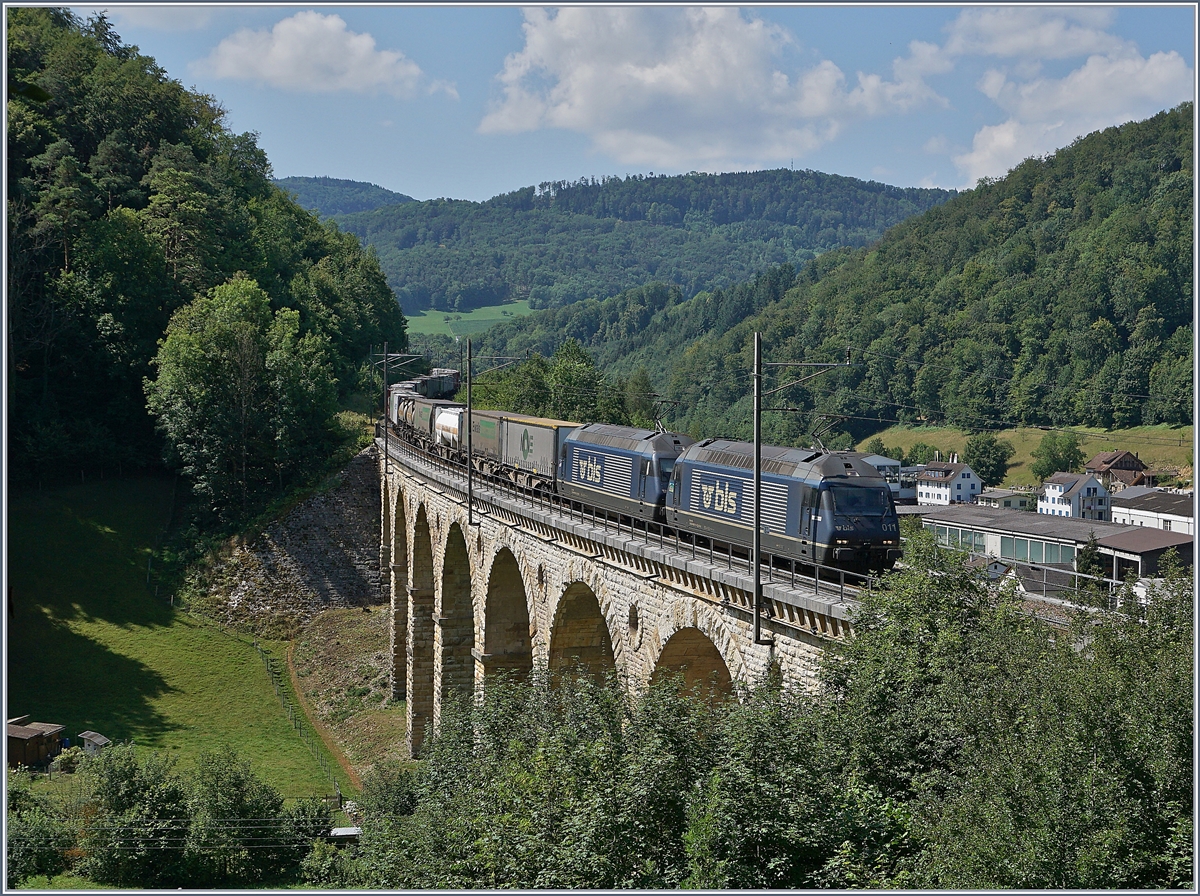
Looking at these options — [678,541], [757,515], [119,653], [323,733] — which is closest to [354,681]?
[323,733]

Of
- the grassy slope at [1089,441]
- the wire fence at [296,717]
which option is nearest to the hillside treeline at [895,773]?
the wire fence at [296,717]

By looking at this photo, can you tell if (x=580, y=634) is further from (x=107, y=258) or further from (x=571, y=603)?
(x=107, y=258)

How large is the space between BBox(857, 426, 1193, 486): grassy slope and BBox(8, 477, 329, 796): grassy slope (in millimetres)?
67971

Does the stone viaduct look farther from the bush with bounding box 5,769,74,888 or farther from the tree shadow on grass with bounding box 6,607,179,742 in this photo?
the bush with bounding box 5,769,74,888

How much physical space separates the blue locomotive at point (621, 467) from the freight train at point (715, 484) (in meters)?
0.03

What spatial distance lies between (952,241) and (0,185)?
495ft

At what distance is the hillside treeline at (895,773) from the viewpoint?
12344 mm

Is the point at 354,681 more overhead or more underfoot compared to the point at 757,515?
more underfoot

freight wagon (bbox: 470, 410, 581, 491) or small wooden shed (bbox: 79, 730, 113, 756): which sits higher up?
freight wagon (bbox: 470, 410, 581, 491)

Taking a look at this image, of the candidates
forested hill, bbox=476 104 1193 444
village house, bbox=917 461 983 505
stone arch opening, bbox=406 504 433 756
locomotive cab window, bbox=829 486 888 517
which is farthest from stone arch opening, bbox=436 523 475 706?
village house, bbox=917 461 983 505

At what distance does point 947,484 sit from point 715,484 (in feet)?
214

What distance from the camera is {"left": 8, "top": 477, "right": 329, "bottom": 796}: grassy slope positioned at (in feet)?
151

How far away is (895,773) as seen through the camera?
15844 millimetres

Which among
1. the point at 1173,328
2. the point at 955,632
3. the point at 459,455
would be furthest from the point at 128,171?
the point at 1173,328
